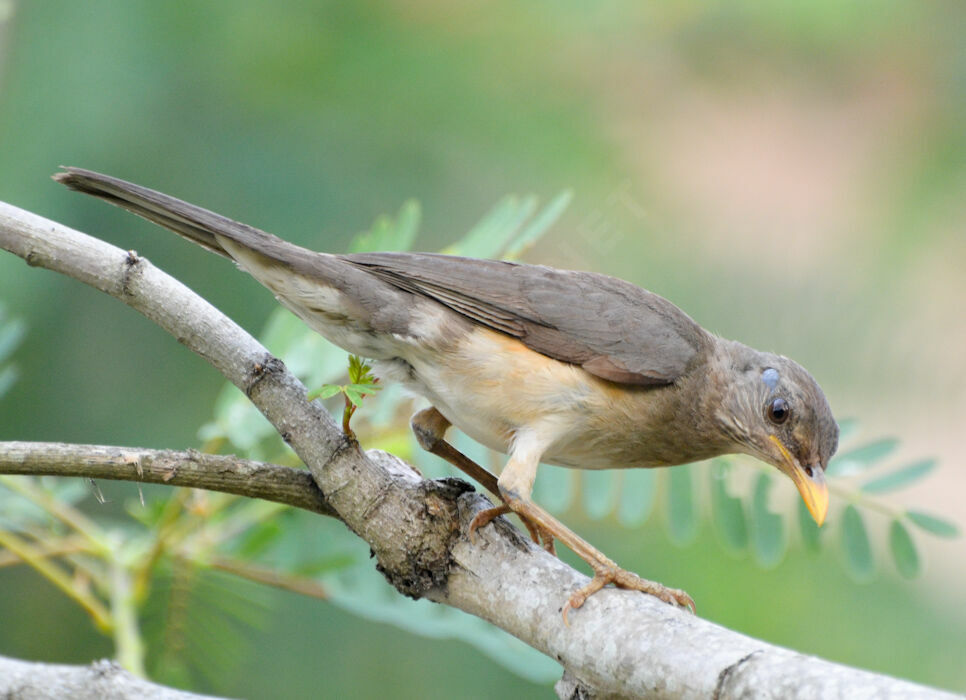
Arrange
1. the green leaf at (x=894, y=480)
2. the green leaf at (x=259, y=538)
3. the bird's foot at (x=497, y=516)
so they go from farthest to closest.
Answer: the green leaf at (x=259, y=538) → the green leaf at (x=894, y=480) → the bird's foot at (x=497, y=516)

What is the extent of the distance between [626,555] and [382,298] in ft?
7.18

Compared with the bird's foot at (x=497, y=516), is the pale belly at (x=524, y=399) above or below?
above

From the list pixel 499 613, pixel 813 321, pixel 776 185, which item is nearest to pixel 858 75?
pixel 776 185

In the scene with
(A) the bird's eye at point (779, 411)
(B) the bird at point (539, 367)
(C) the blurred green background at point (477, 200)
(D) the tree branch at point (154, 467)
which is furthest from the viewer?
(C) the blurred green background at point (477, 200)

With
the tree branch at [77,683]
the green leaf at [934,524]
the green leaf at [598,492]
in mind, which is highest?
the green leaf at [934,524]

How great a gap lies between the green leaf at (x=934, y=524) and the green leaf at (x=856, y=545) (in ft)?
0.66

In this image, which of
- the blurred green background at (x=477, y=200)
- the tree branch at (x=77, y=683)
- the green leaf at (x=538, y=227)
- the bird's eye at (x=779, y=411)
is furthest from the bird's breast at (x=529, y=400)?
the blurred green background at (x=477, y=200)

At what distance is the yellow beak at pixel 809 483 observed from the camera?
287cm

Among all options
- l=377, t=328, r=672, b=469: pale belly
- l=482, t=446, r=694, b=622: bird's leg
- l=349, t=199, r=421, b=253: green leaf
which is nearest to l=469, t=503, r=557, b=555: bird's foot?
l=482, t=446, r=694, b=622: bird's leg

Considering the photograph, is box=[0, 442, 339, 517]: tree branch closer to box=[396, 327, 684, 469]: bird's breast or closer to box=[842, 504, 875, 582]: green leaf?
box=[396, 327, 684, 469]: bird's breast

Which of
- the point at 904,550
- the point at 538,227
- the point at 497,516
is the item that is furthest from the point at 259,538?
the point at 904,550

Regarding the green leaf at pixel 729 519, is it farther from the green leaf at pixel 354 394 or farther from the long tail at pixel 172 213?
the long tail at pixel 172 213

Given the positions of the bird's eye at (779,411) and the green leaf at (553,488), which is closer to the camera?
the bird's eye at (779,411)

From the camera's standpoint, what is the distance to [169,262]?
4.66 metres
